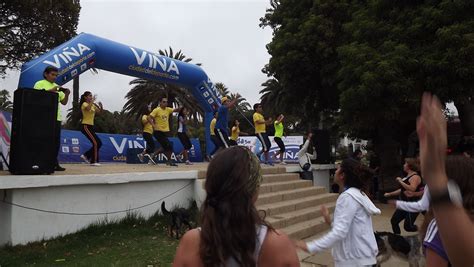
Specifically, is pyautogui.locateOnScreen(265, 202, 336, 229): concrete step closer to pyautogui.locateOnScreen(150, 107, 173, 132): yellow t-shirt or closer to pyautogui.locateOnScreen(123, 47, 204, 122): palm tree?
pyautogui.locateOnScreen(150, 107, 173, 132): yellow t-shirt

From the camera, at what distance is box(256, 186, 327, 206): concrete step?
8.71 m

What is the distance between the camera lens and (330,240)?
300cm

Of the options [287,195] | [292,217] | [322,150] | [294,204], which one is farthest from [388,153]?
[292,217]

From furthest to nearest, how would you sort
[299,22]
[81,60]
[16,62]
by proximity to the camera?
[16,62] → [299,22] → [81,60]

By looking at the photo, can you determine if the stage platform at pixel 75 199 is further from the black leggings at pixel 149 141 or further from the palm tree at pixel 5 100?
the palm tree at pixel 5 100

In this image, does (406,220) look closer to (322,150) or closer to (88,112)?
(88,112)

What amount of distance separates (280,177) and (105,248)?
5621 millimetres

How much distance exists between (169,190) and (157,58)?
5.13 meters

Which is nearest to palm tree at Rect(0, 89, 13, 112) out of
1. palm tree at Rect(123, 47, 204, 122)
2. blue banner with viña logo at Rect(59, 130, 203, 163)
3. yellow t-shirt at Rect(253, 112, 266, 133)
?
palm tree at Rect(123, 47, 204, 122)

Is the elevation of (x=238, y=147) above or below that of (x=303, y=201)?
above

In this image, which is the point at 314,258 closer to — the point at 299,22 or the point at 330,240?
the point at 330,240

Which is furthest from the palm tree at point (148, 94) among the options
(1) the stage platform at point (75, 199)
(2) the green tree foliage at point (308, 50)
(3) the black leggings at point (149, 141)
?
(1) the stage platform at point (75, 199)

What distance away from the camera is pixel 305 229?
7980mm

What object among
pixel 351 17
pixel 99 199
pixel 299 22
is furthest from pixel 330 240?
pixel 299 22
